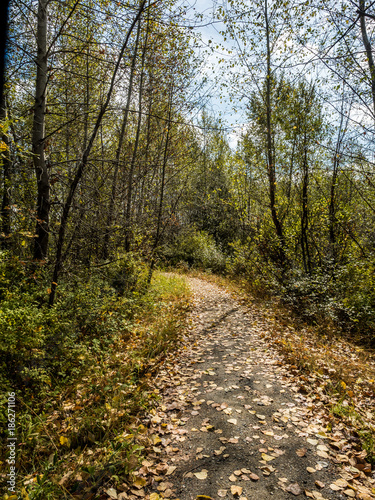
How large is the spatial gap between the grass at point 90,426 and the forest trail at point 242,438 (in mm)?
270

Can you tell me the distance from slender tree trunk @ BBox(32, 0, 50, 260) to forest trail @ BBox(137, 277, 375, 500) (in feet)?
10.6

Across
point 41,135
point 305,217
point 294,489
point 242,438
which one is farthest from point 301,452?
point 305,217

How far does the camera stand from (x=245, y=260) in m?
12.3

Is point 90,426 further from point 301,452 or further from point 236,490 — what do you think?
point 301,452

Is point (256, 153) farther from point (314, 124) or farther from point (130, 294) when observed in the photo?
point (130, 294)

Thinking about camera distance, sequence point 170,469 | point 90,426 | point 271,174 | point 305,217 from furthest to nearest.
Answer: point 271,174 → point 305,217 → point 90,426 → point 170,469

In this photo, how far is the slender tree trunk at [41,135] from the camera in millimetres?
4715

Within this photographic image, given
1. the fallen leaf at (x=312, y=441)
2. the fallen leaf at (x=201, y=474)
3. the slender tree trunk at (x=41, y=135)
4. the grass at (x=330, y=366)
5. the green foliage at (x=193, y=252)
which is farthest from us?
the green foliage at (x=193, y=252)

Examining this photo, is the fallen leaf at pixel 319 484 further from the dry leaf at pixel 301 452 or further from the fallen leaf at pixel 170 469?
the fallen leaf at pixel 170 469

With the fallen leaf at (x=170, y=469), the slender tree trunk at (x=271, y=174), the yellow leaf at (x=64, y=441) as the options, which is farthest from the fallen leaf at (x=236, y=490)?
the slender tree trunk at (x=271, y=174)

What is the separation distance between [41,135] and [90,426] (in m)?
4.57

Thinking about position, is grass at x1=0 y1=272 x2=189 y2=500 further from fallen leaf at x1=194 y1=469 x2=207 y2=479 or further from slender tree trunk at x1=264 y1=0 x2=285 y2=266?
slender tree trunk at x1=264 y1=0 x2=285 y2=266

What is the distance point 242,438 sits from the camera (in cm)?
317

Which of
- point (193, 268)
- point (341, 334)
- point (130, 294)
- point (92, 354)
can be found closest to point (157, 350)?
point (92, 354)
